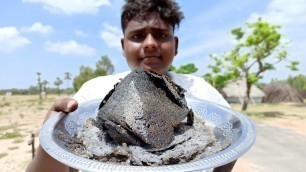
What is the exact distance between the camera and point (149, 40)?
1.72m

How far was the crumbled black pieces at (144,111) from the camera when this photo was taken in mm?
1143

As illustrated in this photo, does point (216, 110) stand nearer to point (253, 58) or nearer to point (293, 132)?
point (293, 132)

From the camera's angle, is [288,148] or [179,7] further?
[288,148]

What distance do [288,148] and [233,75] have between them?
46.0 feet

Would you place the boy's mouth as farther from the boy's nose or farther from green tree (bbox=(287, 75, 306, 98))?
green tree (bbox=(287, 75, 306, 98))

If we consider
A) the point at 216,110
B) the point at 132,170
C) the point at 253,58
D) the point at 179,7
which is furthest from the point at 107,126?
the point at 253,58

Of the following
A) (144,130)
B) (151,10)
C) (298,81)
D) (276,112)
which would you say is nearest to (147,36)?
(151,10)

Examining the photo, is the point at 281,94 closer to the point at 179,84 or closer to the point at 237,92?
the point at 237,92

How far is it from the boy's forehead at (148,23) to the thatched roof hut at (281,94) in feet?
116

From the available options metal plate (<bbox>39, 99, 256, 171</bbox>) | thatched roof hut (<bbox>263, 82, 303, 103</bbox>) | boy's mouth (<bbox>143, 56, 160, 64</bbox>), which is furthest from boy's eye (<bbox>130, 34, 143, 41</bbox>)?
thatched roof hut (<bbox>263, 82, 303, 103</bbox>)

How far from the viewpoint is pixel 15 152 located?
10.5 metres

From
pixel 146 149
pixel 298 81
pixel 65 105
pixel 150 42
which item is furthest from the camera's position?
pixel 298 81

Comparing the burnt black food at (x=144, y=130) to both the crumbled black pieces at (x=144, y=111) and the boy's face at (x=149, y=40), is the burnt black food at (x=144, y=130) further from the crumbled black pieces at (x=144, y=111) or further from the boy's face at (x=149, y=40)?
the boy's face at (x=149, y=40)

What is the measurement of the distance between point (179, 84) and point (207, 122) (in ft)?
2.59
